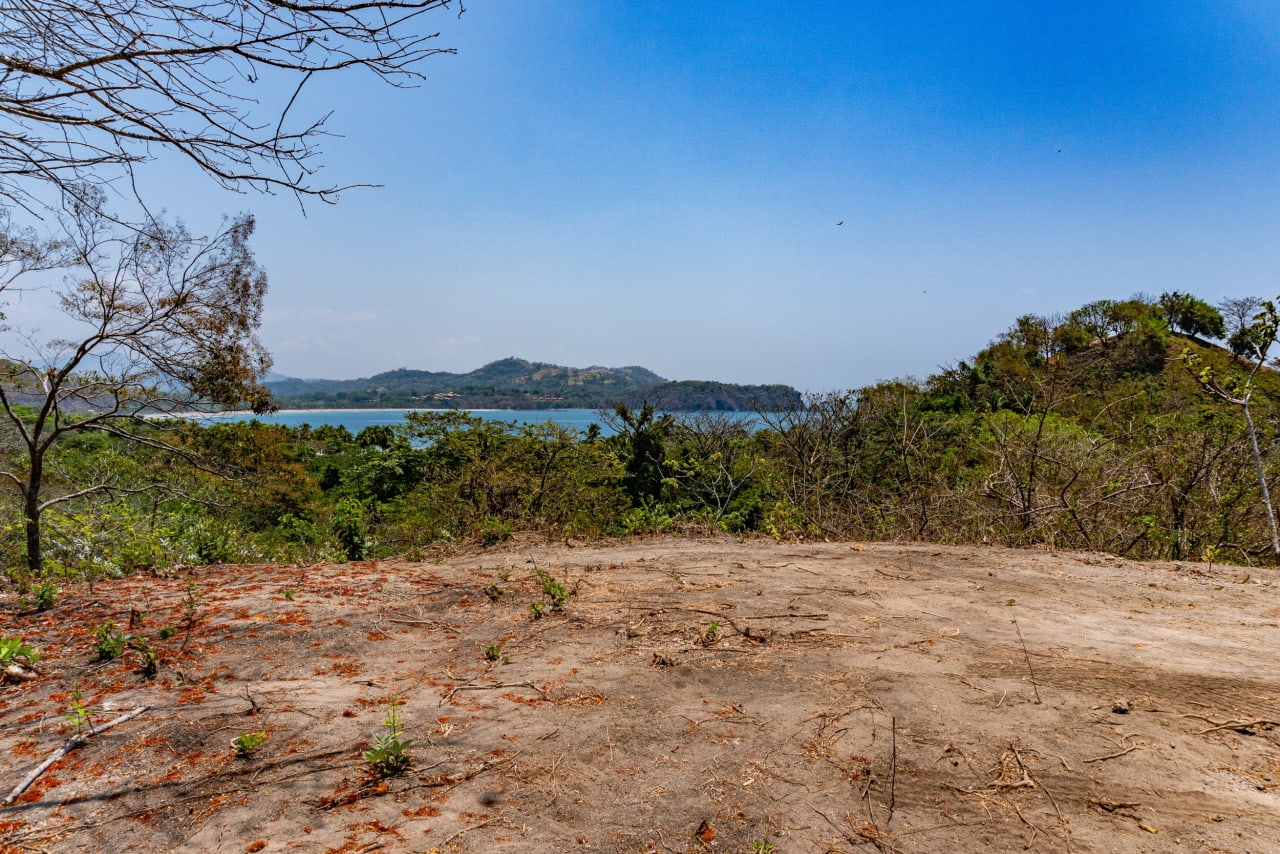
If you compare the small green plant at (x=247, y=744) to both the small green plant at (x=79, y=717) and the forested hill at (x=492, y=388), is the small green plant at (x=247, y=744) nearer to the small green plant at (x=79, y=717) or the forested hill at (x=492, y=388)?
the small green plant at (x=79, y=717)

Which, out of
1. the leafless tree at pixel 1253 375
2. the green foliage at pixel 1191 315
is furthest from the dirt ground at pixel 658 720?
the green foliage at pixel 1191 315

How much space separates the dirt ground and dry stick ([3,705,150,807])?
4cm

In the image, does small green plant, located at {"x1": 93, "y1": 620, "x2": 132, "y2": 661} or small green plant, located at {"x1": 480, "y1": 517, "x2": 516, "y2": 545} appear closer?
small green plant, located at {"x1": 93, "y1": 620, "x2": 132, "y2": 661}

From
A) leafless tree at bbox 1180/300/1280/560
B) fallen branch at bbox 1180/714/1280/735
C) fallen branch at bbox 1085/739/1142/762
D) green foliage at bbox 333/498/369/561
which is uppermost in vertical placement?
leafless tree at bbox 1180/300/1280/560

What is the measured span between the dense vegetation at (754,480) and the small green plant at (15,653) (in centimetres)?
284

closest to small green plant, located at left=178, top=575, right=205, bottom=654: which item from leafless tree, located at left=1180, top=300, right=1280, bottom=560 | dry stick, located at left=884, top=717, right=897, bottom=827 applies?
dry stick, located at left=884, top=717, right=897, bottom=827

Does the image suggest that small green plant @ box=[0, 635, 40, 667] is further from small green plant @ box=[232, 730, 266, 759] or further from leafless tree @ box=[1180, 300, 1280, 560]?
leafless tree @ box=[1180, 300, 1280, 560]

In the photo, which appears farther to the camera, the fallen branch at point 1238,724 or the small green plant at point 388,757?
the fallen branch at point 1238,724

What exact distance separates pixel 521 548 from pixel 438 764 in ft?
16.8

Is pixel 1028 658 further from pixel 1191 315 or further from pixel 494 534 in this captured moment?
pixel 1191 315

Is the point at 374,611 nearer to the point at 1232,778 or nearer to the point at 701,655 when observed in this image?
the point at 701,655

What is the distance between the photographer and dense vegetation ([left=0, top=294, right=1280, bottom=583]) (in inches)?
330

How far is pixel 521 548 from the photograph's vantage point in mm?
7832

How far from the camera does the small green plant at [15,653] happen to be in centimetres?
314
